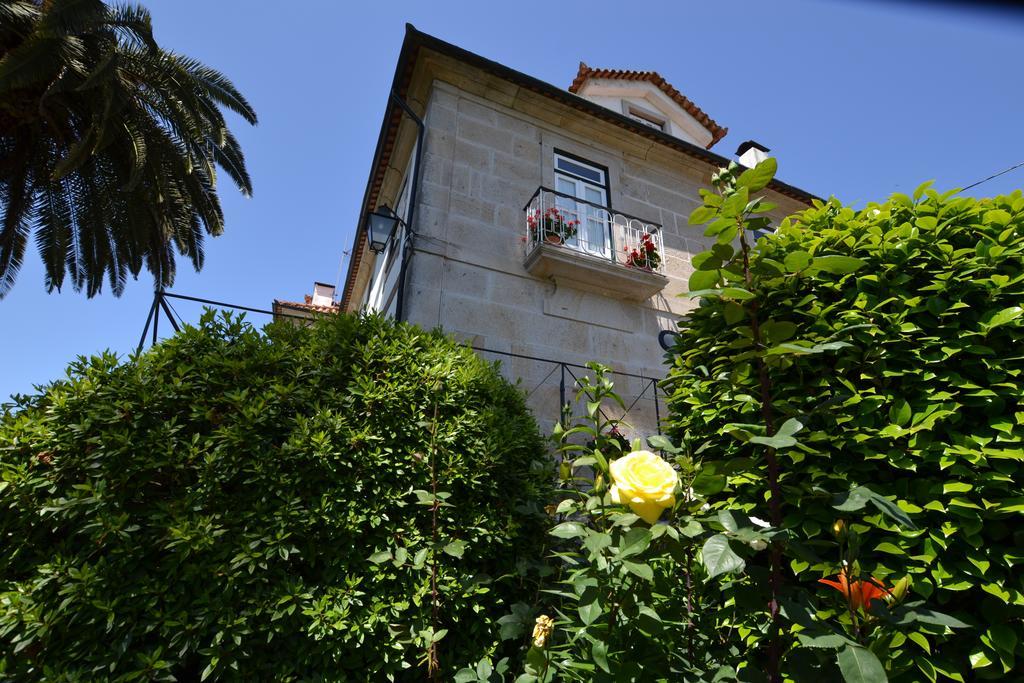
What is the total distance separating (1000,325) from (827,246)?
0.73m

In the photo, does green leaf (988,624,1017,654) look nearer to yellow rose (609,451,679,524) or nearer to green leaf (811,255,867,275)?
yellow rose (609,451,679,524)

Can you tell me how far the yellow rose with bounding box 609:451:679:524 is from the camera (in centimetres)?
121

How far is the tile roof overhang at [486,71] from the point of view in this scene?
6.78 m

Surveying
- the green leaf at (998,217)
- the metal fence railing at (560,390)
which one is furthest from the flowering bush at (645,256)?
the green leaf at (998,217)

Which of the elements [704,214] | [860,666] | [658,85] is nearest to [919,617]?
[860,666]

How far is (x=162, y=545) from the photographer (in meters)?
2.44

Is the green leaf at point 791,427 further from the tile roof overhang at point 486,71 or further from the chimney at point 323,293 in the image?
the chimney at point 323,293

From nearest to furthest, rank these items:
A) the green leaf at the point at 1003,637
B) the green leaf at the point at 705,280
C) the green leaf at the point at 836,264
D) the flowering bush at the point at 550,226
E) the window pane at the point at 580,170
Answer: the green leaf at the point at 836,264 < the green leaf at the point at 705,280 < the green leaf at the point at 1003,637 < the flowering bush at the point at 550,226 < the window pane at the point at 580,170

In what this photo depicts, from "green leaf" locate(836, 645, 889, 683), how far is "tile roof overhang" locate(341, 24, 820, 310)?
7114 mm

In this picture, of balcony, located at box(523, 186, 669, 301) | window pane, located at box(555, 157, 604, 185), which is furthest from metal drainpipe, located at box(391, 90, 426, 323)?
window pane, located at box(555, 157, 604, 185)

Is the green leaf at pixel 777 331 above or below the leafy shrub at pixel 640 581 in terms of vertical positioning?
above

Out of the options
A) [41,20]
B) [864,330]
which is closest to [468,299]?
[864,330]

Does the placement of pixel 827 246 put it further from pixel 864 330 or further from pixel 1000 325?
pixel 1000 325

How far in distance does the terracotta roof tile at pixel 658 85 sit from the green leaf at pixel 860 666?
10.2 metres
